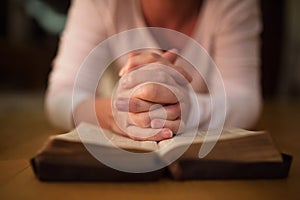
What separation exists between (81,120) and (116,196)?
0.24 m

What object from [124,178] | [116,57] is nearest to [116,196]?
[124,178]

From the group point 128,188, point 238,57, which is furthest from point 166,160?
point 238,57

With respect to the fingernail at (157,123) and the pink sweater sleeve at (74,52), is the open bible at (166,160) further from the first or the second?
the pink sweater sleeve at (74,52)

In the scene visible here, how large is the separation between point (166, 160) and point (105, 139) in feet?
0.26

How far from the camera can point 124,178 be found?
412 mm

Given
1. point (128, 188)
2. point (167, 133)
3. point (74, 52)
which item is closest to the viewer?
point (128, 188)

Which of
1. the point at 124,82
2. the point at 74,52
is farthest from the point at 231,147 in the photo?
the point at 74,52

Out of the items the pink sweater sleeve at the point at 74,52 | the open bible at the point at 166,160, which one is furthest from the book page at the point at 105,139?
the pink sweater sleeve at the point at 74,52

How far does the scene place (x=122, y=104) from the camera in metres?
0.55

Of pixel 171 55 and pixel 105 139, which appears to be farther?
pixel 171 55

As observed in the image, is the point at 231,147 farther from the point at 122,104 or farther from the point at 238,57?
the point at 238,57

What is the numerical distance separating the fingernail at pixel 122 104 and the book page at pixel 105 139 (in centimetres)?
4

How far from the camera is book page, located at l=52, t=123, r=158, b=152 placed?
447mm

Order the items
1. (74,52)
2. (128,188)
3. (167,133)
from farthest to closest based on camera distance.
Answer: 1. (74,52)
2. (167,133)
3. (128,188)
